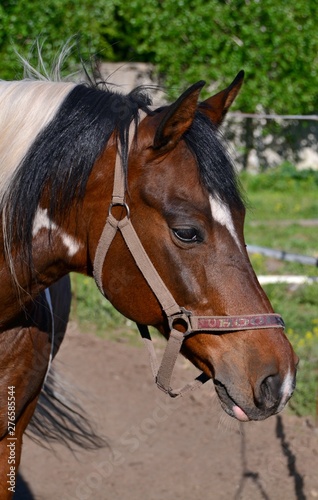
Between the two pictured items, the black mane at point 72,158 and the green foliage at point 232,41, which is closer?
the black mane at point 72,158

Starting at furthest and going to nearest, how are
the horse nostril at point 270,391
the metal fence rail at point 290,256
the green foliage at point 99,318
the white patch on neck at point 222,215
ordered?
the green foliage at point 99,318, the metal fence rail at point 290,256, the white patch on neck at point 222,215, the horse nostril at point 270,391

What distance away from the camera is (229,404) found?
219cm

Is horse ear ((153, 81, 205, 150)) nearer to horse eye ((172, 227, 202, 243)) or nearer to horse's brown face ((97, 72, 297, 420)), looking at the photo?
horse's brown face ((97, 72, 297, 420))

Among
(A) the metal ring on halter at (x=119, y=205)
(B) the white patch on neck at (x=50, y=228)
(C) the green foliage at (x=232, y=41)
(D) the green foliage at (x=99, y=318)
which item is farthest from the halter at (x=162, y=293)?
(C) the green foliage at (x=232, y=41)

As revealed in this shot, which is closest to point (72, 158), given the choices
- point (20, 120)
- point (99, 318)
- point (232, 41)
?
point (20, 120)

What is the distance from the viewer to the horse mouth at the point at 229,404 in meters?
2.17

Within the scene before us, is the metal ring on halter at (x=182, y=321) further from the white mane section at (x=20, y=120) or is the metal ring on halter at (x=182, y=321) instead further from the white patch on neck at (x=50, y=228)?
the white mane section at (x=20, y=120)

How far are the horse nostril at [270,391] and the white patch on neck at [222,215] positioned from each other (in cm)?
41

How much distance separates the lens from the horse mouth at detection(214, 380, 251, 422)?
217 centimetres

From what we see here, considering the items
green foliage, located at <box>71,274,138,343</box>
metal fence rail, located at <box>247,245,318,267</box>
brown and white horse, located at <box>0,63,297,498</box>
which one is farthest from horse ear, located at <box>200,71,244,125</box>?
green foliage, located at <box>71,274,138,343</box>

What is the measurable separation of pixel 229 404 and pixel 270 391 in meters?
0.14

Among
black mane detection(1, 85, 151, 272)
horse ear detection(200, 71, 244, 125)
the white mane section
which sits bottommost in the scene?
horse ear detection(200, 71, 244, 125)

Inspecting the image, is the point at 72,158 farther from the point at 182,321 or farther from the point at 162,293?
the point at 182,321

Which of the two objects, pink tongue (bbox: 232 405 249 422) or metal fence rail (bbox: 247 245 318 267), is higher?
pink tongue (bbox: 232 405 249 422)
